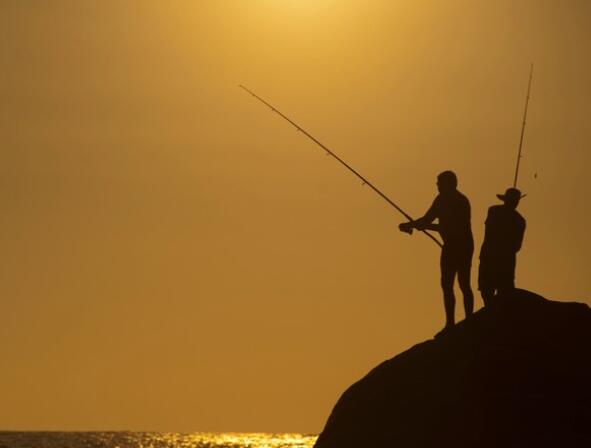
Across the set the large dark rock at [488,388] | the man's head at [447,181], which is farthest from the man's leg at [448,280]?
the man's head at [447,181]

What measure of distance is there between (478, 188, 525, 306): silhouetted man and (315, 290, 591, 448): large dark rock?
1.40 ft

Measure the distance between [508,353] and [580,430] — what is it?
1.64 m

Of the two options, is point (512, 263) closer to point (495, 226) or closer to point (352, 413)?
point (495, 226)

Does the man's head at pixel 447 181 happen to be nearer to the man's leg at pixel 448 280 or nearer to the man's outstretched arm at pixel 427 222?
the man's outstretched arm at pixel 427 222

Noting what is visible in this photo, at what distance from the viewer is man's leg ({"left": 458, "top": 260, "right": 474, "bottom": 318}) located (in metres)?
21.3

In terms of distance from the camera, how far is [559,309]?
68.5ft

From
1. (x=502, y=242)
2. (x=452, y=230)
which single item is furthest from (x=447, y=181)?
(x=502, y=242)

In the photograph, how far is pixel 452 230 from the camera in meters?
21.2

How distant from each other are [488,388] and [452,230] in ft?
9.27

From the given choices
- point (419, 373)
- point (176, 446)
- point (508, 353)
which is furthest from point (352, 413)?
point (176, 446)

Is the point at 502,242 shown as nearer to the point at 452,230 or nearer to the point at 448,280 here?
the point at 452,230

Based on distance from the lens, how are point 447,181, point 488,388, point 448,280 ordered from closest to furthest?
1. point 488,388
2. point 447,181
3. point 448,280

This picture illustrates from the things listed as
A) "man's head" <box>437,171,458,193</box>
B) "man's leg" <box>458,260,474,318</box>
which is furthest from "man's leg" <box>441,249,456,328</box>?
"man's head" <box>437,171,458,193</box>

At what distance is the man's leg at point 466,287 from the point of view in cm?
2133
